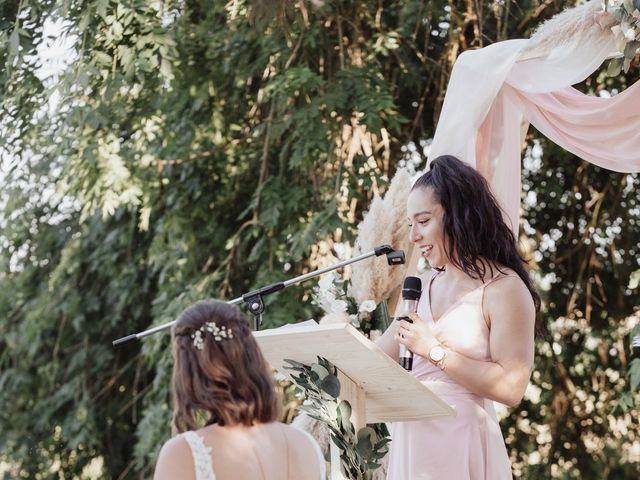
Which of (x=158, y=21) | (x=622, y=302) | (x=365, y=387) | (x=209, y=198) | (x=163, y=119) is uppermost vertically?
(x=158, y=21)

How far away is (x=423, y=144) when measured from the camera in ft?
25.2

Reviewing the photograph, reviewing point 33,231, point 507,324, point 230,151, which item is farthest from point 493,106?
point 33,231

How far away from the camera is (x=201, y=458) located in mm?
2322

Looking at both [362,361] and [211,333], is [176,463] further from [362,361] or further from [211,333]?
[362,361]

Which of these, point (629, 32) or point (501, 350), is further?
point (629, 32)

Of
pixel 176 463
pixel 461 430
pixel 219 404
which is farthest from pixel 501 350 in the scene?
pixel 176 463

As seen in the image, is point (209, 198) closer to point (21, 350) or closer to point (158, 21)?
point (158, 21)

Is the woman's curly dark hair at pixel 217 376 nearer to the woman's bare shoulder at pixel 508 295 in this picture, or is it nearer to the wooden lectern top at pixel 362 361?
the wooden lectern top at pixel 362 361

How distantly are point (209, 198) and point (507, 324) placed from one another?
439cm

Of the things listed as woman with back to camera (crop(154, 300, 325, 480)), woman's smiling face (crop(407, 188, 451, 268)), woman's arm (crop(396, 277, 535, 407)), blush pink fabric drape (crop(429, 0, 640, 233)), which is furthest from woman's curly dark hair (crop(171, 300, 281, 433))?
blush pink fabric drape (crop(429, 0, 640, 233))

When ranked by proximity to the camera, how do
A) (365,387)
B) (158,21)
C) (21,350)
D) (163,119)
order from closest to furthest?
(365,387)
(158,21)
(163,119)
(21,350)

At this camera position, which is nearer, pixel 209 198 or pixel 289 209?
pixel 289 209

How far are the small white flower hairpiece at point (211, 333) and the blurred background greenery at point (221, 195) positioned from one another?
318 cm

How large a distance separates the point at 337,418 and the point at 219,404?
81cm
